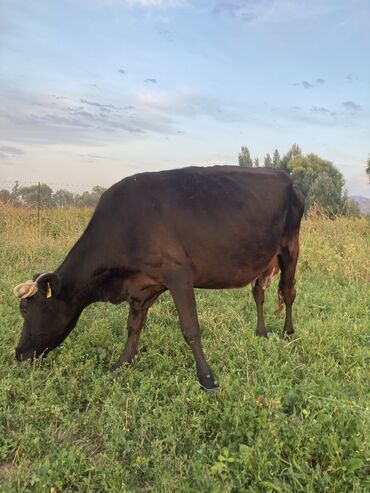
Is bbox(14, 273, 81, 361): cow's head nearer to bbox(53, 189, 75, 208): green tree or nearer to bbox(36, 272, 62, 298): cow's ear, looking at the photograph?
bbox(36, 272, 62, 298): cow's ear

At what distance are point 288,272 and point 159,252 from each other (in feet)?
6.76

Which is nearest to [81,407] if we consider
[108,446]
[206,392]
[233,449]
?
[108,446]

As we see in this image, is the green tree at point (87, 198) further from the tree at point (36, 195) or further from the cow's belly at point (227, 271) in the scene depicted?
the cow's belly at point (227, 271)

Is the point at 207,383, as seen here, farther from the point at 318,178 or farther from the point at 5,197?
the point at 318,178

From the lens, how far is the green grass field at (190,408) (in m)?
2.76

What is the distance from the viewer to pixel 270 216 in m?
4.93

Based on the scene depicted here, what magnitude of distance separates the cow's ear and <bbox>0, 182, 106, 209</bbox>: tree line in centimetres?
1009

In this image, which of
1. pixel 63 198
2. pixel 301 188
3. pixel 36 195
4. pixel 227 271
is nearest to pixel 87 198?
pixel 63 198

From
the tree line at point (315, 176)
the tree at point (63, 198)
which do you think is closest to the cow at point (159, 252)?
the tree at point (63, 198)

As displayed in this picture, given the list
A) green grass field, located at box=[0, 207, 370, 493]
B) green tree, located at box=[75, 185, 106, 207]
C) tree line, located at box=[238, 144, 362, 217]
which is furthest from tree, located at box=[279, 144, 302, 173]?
green grass field, located at box=[0, 207, 370, 493]

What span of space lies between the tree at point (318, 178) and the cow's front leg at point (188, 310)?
2197cm

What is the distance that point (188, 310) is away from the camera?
423 cm

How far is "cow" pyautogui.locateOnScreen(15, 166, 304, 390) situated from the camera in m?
4.21

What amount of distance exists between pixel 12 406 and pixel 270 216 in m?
3.03
